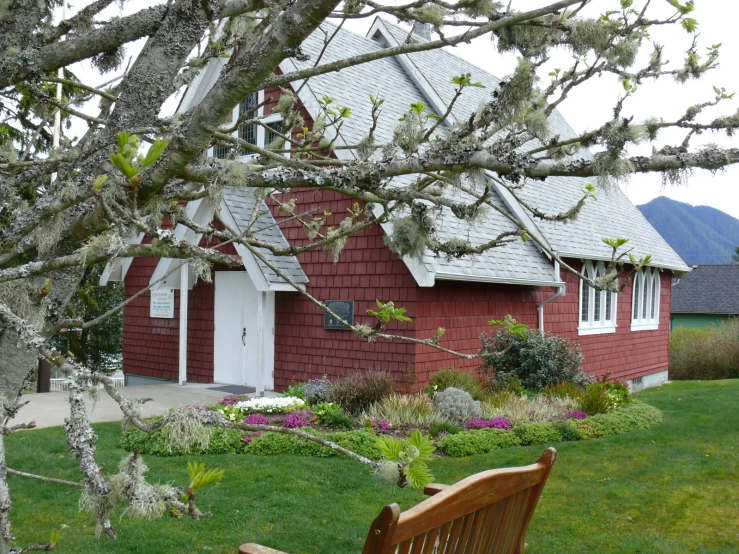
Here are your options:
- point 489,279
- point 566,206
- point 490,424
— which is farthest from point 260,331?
point 566,206

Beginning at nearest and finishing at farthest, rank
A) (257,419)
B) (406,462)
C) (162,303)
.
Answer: (406,462), (257,419), (162,303)

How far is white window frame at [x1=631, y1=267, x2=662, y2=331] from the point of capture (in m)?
19.6

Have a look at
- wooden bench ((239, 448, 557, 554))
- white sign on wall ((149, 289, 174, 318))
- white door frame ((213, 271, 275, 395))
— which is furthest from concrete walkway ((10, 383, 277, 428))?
wooden bench ((239, 448, 557, 554))

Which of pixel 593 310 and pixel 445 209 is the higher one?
pixel 445 209

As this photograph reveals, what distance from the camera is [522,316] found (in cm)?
1420

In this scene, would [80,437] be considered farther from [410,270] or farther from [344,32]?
[344,32]

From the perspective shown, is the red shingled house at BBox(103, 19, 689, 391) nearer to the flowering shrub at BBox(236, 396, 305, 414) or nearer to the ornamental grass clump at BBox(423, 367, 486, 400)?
the ornamental grass clump at BBox(423, 367, 486, 400)

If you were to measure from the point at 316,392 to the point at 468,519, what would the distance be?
320 inches

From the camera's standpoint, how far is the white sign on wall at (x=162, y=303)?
49.2ft

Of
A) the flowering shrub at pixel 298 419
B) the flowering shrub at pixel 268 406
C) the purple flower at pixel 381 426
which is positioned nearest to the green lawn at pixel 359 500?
the flowering shrub at pixel 298 419

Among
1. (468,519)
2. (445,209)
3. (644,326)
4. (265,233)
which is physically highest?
(445,209)

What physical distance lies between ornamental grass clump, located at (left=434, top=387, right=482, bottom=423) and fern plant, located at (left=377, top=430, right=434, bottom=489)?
26.3 ft

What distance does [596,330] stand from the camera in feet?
56.1

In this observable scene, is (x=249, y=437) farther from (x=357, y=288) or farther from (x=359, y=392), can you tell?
(x=357, y=288)
